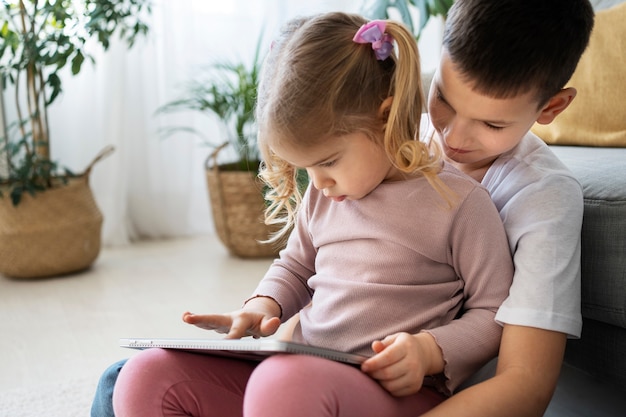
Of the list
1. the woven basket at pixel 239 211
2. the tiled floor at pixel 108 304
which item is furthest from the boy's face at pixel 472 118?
the woven basket at pixel 239 211

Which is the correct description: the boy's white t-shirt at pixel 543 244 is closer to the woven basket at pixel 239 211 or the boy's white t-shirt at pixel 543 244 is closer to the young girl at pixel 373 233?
the young girl at pixel 373 233

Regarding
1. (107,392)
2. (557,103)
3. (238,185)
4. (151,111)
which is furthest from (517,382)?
(151,111)

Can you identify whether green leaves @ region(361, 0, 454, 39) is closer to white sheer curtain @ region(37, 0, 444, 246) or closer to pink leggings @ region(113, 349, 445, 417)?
white sheer curtain @ region(37, 0, 444, 246)

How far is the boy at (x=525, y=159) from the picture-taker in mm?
813

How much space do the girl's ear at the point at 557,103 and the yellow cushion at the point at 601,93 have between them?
47 centimetres

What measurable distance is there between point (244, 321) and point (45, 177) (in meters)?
1.65

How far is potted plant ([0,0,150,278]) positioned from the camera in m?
2.27

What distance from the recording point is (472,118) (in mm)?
899

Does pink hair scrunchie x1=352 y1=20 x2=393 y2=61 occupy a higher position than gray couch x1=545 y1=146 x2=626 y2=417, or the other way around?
pink hair scrunchie x1=352 y1=20 x2=393 y2=61

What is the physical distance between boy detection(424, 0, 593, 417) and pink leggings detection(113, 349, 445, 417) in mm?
74

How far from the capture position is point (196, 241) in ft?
9.76

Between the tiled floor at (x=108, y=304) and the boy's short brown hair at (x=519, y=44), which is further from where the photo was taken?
the tiled floor at (x=108, y=304)

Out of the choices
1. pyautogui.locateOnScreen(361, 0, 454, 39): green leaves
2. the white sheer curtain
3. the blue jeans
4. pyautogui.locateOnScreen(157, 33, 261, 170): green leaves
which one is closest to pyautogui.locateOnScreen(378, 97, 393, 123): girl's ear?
the blue jeans

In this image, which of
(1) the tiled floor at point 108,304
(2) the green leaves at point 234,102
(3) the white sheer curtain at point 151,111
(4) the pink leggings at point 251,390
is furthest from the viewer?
(3) the white sheer curtain at point 151,111
